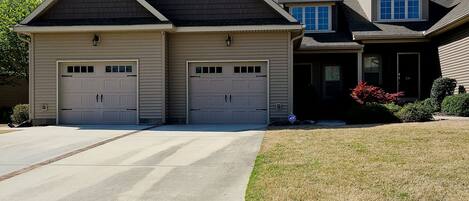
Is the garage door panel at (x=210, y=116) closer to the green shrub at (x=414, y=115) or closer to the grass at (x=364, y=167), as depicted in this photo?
the grass at (x=364, y=167)

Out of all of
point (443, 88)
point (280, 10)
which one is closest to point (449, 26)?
point (443, 88)

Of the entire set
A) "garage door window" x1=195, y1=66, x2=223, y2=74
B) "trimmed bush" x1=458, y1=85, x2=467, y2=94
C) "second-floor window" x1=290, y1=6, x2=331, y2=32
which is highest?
"second-floor window" x1=290, y1=6, x2=331, y2=32

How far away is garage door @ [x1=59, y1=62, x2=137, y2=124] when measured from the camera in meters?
16.7

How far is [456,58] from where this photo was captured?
1814 cm

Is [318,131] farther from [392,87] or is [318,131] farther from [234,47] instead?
[392,87]

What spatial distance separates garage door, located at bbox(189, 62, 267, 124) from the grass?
5356mm

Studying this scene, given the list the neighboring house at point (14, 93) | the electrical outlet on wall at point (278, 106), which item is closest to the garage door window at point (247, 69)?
the electrical outlet on wall at point (278, 106)

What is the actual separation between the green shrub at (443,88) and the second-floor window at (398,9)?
425 centimetres

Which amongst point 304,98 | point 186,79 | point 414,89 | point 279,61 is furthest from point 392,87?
point 186,79

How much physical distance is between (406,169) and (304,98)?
37.1 ft

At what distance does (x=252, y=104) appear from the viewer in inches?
663

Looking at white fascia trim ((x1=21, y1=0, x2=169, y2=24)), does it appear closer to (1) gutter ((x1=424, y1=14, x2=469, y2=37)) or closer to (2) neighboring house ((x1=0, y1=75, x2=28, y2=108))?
(1) gutter ((x1=424, y1=14, x2=469, y2=37))

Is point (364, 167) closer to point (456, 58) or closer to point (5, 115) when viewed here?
point (456, 58)

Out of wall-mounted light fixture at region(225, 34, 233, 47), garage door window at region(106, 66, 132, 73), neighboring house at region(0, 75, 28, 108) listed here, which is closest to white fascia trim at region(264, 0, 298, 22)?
wall-mounted light fixture at region(225, 34, 233, 47)
